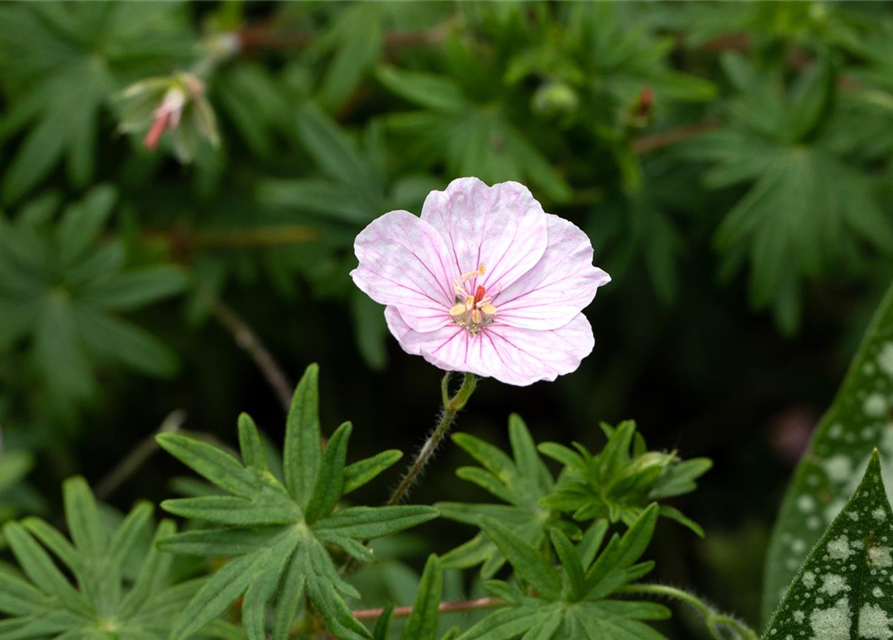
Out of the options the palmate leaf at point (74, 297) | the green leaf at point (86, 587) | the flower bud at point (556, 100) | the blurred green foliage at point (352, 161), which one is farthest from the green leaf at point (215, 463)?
the flower bud at point (556, 100)

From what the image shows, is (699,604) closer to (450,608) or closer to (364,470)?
(450,608)

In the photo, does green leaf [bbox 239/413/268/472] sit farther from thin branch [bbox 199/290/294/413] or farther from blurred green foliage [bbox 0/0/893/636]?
blurred green foliage [bbox 0/0/893/636]

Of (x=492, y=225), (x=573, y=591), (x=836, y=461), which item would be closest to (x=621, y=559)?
(x=573, y=591)

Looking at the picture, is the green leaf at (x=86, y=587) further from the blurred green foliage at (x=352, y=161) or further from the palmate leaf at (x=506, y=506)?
the blurred green foliage at (x=352, y=161)

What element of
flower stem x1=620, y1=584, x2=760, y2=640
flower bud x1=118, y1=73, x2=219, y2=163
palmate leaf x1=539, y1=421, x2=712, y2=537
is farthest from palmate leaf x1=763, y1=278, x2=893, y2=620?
flower bud x1=118, y1=73, x2=219, y2=163

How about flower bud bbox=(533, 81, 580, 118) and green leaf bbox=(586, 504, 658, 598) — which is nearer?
green leaf bbox=(586, 504, 658, 598)

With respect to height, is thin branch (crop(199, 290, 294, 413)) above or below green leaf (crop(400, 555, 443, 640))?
above
